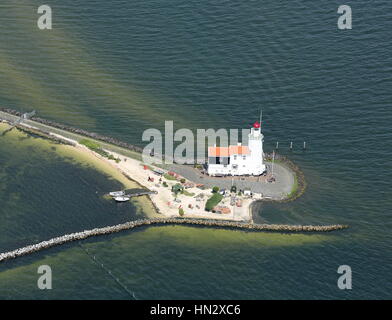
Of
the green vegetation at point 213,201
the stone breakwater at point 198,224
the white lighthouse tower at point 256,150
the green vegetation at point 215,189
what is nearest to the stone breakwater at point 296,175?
the white lighthouse tower at point 256,150

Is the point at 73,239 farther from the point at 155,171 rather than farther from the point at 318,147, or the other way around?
the point at 318,147

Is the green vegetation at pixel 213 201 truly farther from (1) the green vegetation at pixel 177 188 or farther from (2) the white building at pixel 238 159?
(2) the white building at pixel 238 159

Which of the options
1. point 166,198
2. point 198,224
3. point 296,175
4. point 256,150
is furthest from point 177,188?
point 296,175

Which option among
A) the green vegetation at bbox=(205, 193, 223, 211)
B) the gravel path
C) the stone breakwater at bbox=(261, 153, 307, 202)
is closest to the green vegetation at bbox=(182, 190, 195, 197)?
the green vegetation at bbox=(205, 193, 223, 211)

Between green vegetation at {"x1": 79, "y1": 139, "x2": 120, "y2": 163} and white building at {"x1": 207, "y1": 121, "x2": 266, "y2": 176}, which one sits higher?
green vegetation at {"x1": 79, "y1": 139, "x2": 120, "y2": 163}

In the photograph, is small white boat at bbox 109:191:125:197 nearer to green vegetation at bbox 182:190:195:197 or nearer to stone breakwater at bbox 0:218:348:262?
stone breakwater at bbox 0:218:348:262

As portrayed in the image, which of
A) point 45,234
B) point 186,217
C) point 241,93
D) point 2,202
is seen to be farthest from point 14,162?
point 241,93
